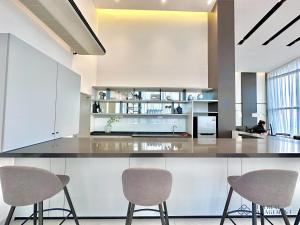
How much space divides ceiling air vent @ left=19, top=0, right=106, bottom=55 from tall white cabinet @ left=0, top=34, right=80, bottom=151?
51 cm

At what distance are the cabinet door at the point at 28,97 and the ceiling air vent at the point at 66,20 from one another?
1.71 ft

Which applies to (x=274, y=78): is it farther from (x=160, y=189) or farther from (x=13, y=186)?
(x=13, y=186)

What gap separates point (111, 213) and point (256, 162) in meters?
1.78

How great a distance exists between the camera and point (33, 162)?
2291mm

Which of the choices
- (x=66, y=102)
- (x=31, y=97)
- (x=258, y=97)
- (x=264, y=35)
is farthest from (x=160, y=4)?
(x=258, y=97)

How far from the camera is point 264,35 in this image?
20.2ft

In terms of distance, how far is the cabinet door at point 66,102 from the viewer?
107 inches

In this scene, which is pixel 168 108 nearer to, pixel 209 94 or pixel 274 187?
pixel 209 94

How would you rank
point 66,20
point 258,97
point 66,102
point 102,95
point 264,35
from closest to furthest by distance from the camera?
point 66,20 < point 66,102 < point 102,95 < point 264,35 < point 258,97

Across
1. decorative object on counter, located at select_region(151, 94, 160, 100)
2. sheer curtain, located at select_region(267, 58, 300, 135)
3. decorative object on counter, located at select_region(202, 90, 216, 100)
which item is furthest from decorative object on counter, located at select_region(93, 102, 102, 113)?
sheer curtain, located at select_region(267, 58, 300, 135)

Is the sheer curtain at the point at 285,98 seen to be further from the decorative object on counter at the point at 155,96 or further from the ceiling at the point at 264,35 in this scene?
the decorative object on counter at the point at 155,96

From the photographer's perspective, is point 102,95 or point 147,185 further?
point 102,95

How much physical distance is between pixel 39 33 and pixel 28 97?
3.77 feet

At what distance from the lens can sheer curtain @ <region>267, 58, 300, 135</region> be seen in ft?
28.1
